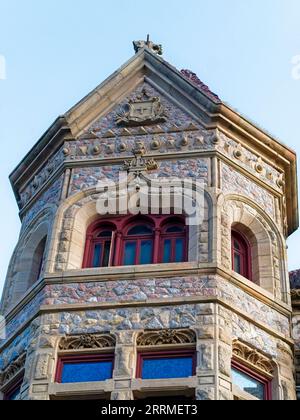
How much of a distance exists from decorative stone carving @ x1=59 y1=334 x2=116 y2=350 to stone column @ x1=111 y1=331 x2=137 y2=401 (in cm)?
19

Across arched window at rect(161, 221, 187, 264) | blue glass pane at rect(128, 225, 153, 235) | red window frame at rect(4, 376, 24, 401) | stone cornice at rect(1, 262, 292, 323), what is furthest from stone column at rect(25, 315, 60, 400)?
blue glass pane at rect(128, 225, 153, 235)

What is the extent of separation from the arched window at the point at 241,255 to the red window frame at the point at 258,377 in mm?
2988

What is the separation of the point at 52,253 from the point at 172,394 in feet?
15.9

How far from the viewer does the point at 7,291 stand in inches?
975

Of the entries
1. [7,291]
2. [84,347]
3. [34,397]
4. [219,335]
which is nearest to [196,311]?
[219,335]

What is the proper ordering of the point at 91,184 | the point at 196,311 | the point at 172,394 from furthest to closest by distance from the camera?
1. the point at 91,184
2. the point at 196,311
3. the point at 172,394

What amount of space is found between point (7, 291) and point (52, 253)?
2.03 metres

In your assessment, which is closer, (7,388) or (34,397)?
(34,397)

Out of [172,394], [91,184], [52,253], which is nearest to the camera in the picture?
[172,394]

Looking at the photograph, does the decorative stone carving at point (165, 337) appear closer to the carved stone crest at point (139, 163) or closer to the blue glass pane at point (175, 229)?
the blue glass pane at point (175, 229)

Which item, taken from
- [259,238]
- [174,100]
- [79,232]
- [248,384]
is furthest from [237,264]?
[174,100]

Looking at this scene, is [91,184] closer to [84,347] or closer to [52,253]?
[52,253]
